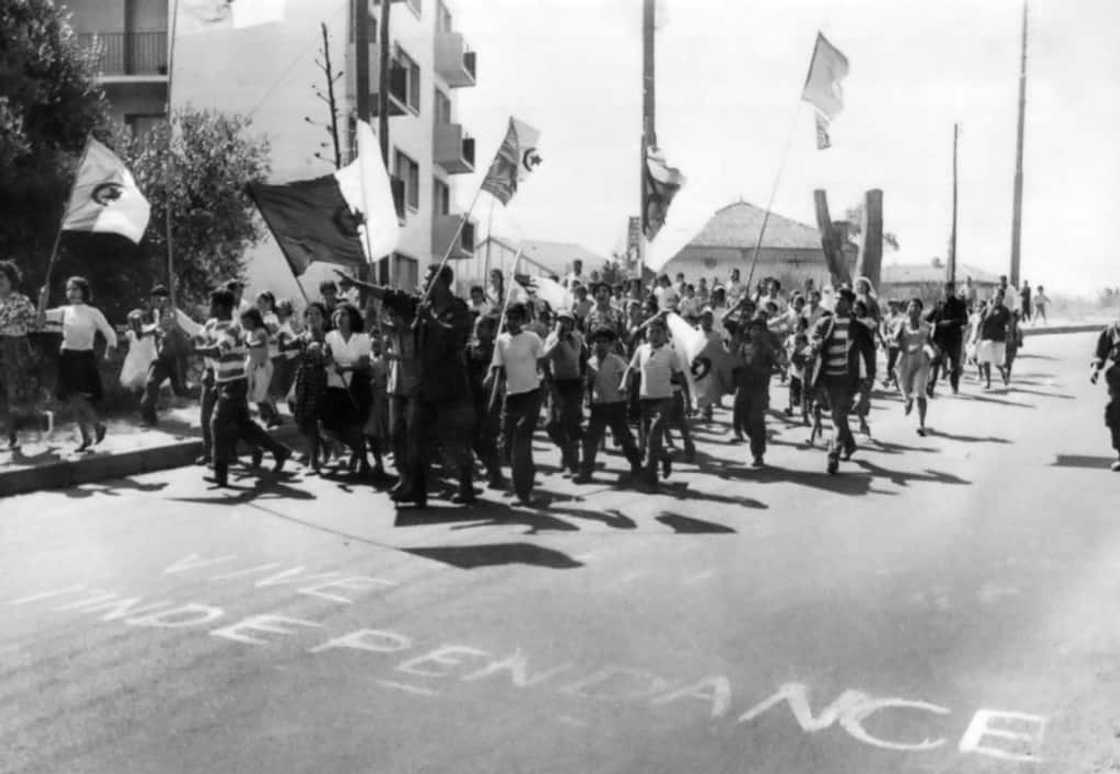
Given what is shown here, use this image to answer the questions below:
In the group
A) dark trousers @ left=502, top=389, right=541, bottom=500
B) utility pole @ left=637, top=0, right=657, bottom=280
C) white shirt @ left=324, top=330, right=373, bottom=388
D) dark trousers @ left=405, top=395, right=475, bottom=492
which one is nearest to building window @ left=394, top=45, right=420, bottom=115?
utility pole @ left=637, top=0, right=657, bottom=280

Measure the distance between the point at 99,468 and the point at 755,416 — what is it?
6.18 meters

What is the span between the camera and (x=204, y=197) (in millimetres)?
26062

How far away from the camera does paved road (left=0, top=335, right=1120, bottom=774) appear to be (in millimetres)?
4789

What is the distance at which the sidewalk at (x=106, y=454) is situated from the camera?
456 inches

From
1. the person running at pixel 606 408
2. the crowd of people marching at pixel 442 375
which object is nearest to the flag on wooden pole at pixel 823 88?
the crowd of people marching at pixel 442 375

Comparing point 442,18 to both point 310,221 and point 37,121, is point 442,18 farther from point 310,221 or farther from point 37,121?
point 310,221

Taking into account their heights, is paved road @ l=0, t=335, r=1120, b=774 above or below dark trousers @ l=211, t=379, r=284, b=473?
below

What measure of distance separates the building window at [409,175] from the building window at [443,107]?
2389 millimetres

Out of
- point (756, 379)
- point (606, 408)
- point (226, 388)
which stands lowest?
point (606, 408)

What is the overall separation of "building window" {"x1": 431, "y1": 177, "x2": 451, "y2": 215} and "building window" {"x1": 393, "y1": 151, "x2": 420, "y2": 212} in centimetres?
95

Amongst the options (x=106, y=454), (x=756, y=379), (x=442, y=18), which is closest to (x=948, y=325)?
(x=756, y=379)

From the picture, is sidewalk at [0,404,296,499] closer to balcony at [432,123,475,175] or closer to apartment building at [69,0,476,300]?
apartment building at [69,0,476,300]

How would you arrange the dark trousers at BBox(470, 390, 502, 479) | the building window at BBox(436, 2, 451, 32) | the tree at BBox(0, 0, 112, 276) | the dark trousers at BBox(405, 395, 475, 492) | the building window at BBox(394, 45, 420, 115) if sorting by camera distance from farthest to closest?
the building window at BBox(436, 2, 451, 32)
the building window at BBox(394, 45, 420, 115)
the tree at BBox(0, 0, 112, 276)
the dark trousers at BBox(470, 390, 502, 479)
the dark trousers at BBox(405, 395, 475, 492)

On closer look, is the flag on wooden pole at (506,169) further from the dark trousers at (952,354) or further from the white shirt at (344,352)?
the dark trousers at (952,354)
